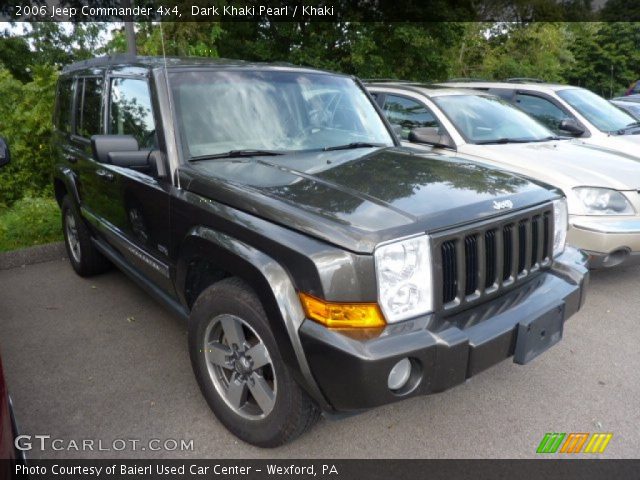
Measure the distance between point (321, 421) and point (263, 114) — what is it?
1.85 m

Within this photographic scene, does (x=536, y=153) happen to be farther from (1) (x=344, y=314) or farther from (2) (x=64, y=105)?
(2) (x=64, y=105)

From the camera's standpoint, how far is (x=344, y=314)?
2109 millimetres

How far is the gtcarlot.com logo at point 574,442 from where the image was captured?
2639mm

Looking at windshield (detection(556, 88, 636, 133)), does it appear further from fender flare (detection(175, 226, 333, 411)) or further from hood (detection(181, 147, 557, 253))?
fender flare (detection(175, 226, 333, 411))

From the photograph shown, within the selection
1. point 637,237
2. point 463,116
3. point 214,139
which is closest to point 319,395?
point 214,139

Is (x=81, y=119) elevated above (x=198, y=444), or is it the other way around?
(x=81, y=119)

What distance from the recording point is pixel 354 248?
6.78ft

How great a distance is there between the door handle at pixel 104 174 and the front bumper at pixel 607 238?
363 cm

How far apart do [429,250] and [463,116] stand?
390 cm

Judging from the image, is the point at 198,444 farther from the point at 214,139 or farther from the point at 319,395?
the point at 214,139

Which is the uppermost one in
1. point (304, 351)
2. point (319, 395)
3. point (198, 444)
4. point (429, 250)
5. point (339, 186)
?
point (339, 186)

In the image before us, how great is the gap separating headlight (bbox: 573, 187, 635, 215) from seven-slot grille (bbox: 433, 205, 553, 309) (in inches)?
71.3

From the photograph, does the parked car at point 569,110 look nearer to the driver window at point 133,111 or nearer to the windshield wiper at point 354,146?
the windshield wiper at point 354,146

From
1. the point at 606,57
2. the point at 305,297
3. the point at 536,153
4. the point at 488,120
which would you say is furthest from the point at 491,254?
the point at 606,57
